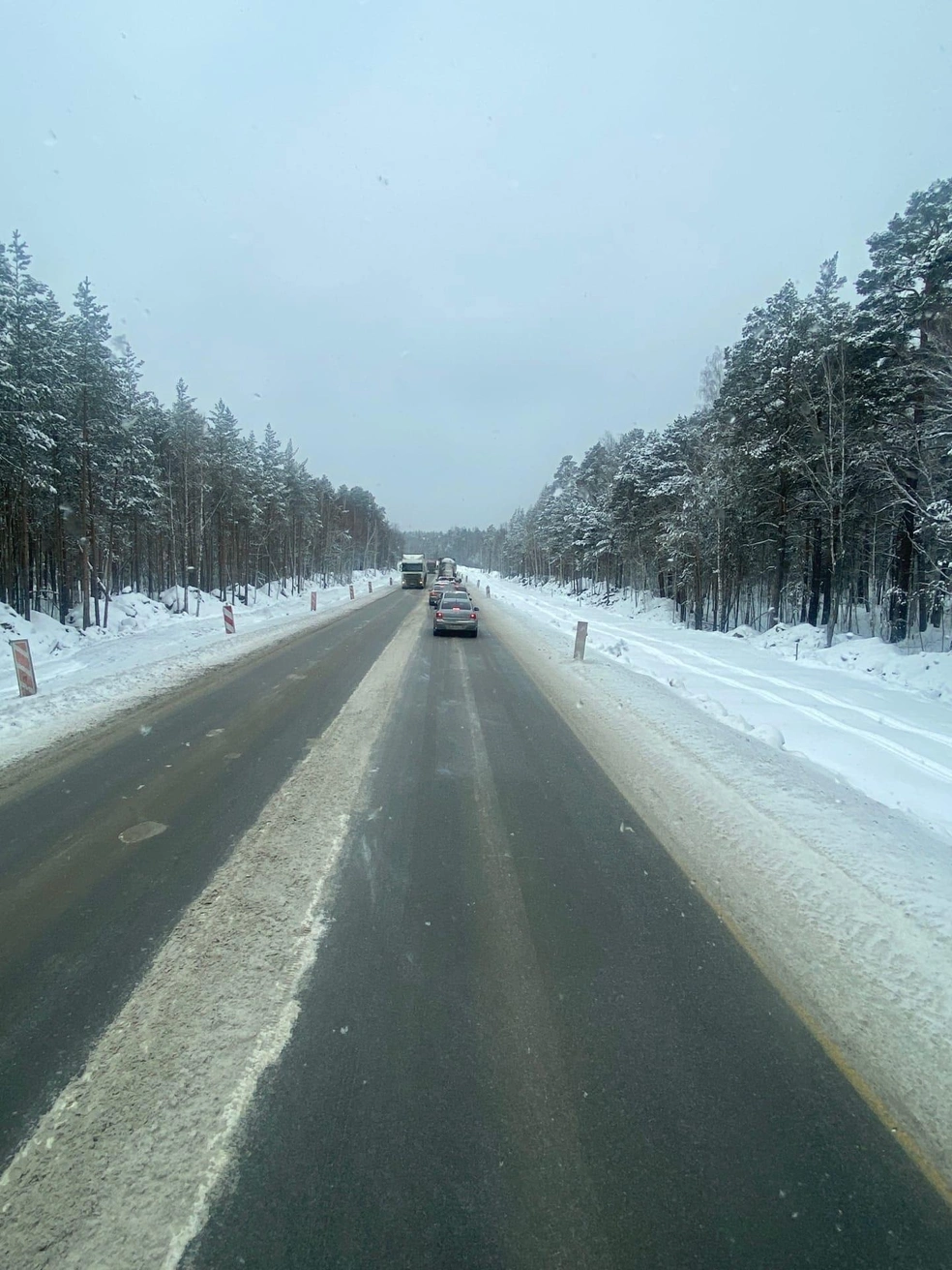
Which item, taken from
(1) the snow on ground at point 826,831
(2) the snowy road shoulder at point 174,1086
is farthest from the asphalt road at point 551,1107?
(1) the snow on ground at point 826,831

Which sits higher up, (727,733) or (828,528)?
(828,528)

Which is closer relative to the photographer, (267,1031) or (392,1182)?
(392,1182)

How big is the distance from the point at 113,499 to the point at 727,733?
2954 centimetres

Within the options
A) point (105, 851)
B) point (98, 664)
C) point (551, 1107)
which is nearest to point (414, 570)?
point (98, 664)

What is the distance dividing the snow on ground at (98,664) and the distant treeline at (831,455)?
58.7ft

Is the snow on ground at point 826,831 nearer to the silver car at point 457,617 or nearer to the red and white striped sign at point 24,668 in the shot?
the silver car at point 457,617

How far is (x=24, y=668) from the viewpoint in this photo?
1002 centimetres

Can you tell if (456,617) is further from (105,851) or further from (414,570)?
(414,570)

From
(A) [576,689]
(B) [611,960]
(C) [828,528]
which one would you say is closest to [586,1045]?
(B) [611,960]

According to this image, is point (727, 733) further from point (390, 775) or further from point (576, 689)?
point (390, 775)

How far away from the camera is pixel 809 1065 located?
110 inches

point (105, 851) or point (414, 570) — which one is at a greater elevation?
point (414, 570)

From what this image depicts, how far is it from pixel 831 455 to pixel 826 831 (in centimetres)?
1976

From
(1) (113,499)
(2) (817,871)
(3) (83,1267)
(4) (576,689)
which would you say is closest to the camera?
(3) (83,1267)
